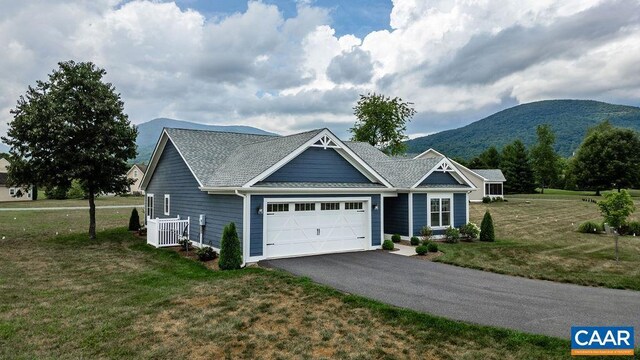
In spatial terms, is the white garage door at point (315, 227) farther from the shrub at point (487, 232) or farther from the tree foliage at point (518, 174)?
the tree foliage at point (518, 174)

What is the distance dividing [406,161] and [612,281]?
12.2 meters

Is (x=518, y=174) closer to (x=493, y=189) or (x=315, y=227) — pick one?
(x=493, y=189)

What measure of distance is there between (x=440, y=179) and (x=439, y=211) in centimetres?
170

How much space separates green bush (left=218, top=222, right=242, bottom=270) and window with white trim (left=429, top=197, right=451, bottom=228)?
11.0 metres

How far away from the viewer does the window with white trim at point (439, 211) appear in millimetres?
20312

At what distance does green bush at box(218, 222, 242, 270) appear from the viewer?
13066 mm

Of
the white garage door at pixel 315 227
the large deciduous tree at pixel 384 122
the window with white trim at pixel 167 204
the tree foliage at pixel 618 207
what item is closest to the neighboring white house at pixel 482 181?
the large deciduous tree at pixel 384 122

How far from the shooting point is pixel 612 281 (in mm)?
11508

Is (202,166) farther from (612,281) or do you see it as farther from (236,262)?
(612,281)

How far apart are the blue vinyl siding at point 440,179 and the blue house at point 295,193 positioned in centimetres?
5

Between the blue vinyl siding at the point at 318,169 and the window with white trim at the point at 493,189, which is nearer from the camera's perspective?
the blue vinyl siding at the point at 318,169

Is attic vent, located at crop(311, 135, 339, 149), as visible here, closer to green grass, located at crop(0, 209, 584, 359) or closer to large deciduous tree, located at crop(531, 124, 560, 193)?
green grass, located at crop(0, 209, 584, 359)

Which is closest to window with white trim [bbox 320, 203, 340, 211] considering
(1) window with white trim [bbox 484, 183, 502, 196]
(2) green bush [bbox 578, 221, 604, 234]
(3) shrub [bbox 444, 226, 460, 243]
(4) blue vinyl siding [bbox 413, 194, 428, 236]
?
(4) blue vinyl siding [bbox 413, 194, 428, 236]

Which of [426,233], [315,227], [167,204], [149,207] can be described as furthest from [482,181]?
[167,204]
